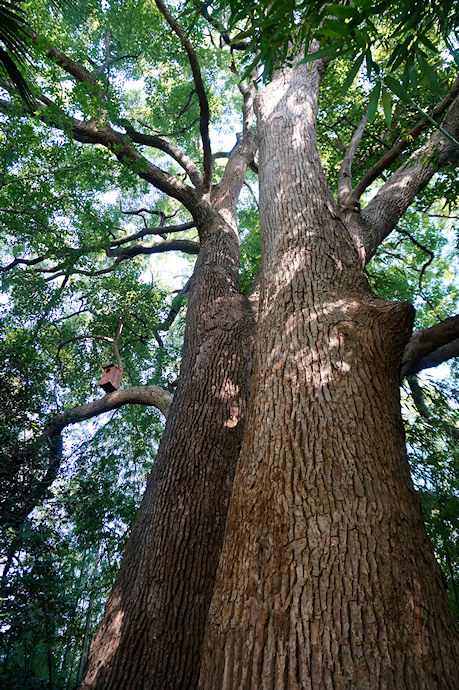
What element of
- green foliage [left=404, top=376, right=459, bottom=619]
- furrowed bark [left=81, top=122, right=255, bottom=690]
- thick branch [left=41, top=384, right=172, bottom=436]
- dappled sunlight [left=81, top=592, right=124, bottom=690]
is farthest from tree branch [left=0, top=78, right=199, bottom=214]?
dappled sunlight [left=81, top=592, right=124, bottom=690]

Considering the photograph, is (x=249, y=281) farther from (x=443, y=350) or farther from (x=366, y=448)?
(x=366, y=448)

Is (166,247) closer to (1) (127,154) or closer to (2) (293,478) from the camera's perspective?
(1) (127,154)

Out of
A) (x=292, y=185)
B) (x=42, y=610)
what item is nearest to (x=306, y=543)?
(x=292, y=185)

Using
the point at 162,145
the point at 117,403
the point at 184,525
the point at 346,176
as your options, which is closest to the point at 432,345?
the point at 184,525

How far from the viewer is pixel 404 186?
3.84 metres

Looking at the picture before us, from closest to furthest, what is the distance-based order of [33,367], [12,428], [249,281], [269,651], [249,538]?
1. [269,651]
2. [249,538]
3. [12,428]
4. [33,367]
5. [249,281]

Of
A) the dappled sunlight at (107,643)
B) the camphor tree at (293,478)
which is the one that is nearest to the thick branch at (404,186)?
the camphor tree at (293,478)

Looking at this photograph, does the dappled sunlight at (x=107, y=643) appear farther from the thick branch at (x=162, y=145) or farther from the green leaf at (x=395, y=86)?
the thick branch at (x=162, y=145)

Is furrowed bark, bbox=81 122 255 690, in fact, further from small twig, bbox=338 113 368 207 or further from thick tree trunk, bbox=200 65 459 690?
small twig, bbox=338 113 368 207

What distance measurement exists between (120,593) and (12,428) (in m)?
3.31

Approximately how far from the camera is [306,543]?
126cm

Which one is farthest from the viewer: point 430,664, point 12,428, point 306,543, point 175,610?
point 12,428

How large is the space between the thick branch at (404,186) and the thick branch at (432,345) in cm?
115

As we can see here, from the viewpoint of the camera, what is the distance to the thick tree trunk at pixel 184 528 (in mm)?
1903
